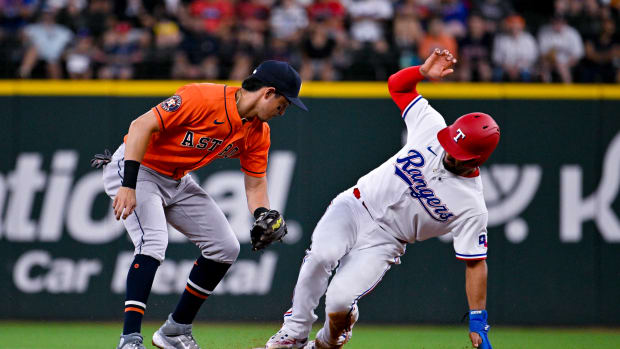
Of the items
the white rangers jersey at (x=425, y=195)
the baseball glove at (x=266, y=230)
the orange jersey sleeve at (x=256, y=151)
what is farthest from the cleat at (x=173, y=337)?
the white rangers jersey at (x=425, y=195)

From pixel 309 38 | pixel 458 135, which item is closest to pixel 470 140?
pixel 458 135

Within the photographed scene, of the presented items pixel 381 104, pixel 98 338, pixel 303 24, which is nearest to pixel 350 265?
pixel 98 338

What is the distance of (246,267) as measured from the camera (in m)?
8.76

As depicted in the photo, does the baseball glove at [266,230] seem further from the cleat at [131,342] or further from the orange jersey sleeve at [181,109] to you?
the cleat at [131,342]

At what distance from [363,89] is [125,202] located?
4324mm

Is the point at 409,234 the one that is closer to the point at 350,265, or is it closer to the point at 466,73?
the point at 350,265

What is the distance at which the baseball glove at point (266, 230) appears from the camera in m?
5.54

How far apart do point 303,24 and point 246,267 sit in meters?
3.63

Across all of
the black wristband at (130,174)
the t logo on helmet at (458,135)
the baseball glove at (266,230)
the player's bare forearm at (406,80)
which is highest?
the player's bare forearm at (406,80)

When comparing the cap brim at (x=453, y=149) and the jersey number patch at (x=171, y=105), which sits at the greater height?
the jersey number patch at (x=171, y=105)

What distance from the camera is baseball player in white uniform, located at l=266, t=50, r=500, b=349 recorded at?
5.39 meters

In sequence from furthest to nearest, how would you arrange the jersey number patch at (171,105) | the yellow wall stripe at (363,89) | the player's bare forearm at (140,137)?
the yellow wall stripe at (363,89)
the jersey number patch at (171,105)
the player's bare forearm at (140,137)

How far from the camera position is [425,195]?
5621 millimetres

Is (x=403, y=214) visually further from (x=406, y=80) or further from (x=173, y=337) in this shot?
(x=173, y=337)
